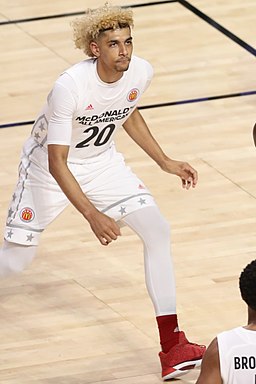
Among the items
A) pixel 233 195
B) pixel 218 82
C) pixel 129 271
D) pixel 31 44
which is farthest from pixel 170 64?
pixel 129 271

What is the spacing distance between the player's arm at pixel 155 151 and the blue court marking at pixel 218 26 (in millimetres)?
4577

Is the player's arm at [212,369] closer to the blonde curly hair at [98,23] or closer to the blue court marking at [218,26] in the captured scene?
the blonde curly hair at [98,23]

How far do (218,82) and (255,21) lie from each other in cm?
150

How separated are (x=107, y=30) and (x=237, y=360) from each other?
257cm

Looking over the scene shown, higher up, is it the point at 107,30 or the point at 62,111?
the point at 107,30

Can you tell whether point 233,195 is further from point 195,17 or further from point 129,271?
point 195,17

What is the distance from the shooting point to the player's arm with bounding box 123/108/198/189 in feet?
22.2

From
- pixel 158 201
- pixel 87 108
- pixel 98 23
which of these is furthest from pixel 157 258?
pixel 158 201

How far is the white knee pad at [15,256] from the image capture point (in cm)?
691

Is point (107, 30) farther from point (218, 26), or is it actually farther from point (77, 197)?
point (218, 26)

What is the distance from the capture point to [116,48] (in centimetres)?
652

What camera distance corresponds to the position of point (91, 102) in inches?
259

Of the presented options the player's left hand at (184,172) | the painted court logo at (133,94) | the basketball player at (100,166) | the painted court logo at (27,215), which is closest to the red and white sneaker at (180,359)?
the basketball player at (100,166)

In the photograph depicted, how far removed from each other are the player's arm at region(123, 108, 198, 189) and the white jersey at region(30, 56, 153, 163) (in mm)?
108
